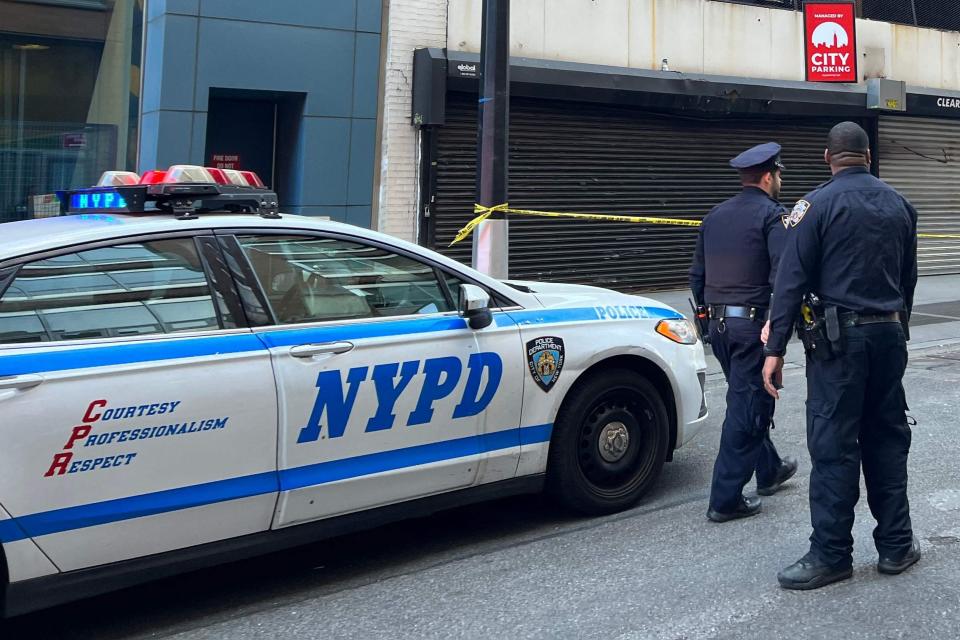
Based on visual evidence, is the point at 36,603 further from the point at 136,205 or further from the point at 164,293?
Result: the point at 136,205

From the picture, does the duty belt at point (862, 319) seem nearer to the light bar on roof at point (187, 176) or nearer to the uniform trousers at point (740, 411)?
the uniform trousers at point (740, 411)

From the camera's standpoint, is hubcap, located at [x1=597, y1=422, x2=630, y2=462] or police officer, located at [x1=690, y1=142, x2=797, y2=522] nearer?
police officer, located at [x1=690, y1=142, x2=797, y2=522]

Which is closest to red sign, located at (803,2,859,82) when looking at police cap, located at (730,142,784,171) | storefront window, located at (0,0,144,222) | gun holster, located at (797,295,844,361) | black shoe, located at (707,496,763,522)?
storefront window, located at (0,0,144,222)

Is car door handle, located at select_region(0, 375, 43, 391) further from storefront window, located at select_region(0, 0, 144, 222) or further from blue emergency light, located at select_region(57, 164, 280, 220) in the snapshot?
storefront window, located at select_region(0, 0, 144, 222)

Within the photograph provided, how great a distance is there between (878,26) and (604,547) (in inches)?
551

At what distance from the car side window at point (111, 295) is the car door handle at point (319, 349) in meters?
0.32

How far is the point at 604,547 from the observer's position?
4.75 metres

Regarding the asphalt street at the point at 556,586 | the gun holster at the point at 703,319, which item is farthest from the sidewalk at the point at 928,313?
the asphalt street at the point at 556,586

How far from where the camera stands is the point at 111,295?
386 centimetres

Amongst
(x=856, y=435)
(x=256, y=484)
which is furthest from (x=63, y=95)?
(x=856, y=435)

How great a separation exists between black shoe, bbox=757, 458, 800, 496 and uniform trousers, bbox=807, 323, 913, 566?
1230 millimetres

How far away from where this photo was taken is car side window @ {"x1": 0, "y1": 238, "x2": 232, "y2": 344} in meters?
3.64

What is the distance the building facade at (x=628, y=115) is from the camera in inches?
486

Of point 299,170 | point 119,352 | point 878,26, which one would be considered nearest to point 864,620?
point 119,352
